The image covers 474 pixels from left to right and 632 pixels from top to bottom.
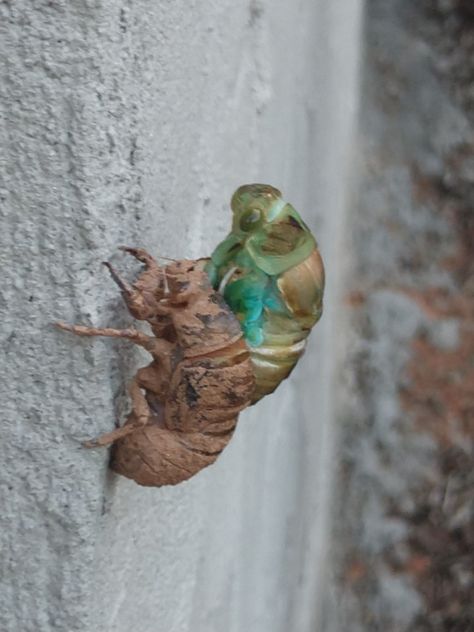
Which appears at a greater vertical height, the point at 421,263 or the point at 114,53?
the point at 114,53

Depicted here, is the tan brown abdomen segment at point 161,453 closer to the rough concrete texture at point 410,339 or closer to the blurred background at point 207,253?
the blurred background at point 207,253

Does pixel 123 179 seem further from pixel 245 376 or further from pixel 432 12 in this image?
pixel 432 12

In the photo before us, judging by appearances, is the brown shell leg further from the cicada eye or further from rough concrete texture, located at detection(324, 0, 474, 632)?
rough concrete texture, located at detection(324, 0, 474, 632)

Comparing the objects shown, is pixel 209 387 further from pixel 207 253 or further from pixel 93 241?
pixel 207 253

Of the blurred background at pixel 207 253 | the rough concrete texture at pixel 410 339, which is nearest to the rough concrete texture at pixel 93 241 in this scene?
the blurred background at pixel 207 253

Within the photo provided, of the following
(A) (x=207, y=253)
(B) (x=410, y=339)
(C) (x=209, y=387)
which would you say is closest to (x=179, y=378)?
(C) (x=209, y=387)

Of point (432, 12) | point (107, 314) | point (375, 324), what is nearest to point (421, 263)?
point (375, 324)
